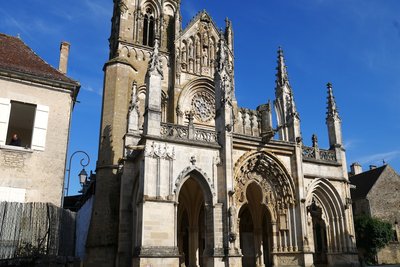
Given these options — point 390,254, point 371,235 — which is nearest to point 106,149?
point 371,235

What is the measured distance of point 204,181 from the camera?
15961mm

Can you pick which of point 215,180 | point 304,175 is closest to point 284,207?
point 304,175

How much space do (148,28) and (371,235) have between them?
2280 cm

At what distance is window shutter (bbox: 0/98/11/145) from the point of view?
13.5 metres

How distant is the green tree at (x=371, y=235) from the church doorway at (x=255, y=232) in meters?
14.2

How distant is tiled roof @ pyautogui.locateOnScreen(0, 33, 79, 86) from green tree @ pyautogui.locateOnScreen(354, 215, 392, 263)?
2575cm

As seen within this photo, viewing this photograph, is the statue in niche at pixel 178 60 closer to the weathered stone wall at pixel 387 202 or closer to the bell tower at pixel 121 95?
the bell tower at pixel 121 95

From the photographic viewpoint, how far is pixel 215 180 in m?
16.0

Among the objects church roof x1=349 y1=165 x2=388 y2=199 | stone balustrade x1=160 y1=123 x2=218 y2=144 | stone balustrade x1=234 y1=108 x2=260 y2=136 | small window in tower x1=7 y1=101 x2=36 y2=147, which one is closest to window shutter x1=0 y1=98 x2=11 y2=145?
small window in tower x1=7 y1=101 x2=36 y2=147

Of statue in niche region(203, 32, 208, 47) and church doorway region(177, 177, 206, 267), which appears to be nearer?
church doorway region(177, 177, 206, 267)

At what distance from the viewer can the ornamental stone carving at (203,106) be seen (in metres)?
25.7

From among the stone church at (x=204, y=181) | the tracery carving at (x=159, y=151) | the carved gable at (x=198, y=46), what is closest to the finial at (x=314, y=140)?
the stone church at (x=204, y=181)

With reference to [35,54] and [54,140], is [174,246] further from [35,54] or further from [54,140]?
[35,54]

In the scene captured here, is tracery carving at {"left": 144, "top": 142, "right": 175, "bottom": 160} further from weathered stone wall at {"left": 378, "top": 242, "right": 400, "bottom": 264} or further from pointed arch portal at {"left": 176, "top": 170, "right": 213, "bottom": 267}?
weathered stone wall at {"left": 378, "top": 242, "right": 400, "bottom": 264}
